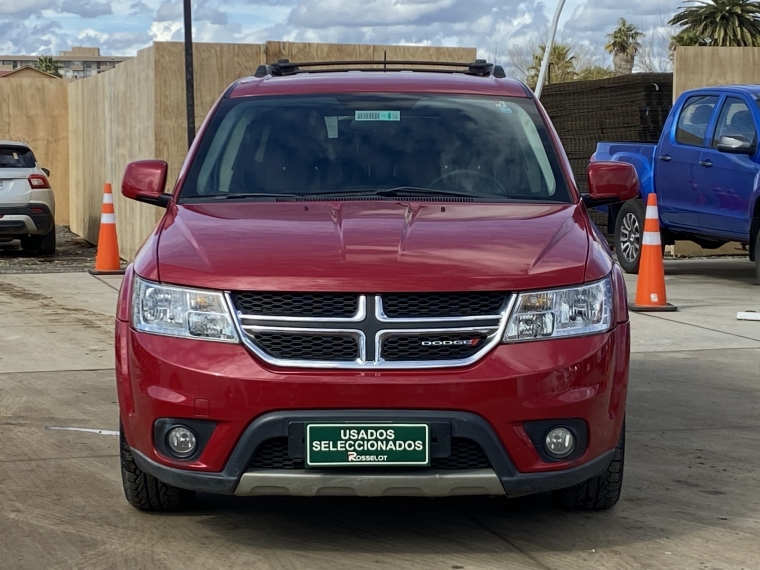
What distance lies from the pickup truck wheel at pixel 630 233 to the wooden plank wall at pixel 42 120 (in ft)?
35.7

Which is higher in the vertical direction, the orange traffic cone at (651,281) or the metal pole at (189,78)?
the metal pole at (189,78)

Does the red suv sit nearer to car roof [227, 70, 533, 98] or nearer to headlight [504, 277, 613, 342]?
headlight [504, 277, 613, 342]

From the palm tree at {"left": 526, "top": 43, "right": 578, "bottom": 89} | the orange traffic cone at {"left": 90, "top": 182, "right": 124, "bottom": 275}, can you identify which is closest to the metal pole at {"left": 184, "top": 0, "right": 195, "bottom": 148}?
the orange traffic cone at {"left": 90, "top": 182, "right": 124, "bottom": 275}

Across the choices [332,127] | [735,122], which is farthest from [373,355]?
[735,122]

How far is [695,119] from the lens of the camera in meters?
13.5

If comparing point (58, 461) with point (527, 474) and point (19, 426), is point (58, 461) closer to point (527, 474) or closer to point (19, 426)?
point (19, 426)

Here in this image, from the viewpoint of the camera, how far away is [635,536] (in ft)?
15.7

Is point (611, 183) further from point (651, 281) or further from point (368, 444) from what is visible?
point (651, 281)

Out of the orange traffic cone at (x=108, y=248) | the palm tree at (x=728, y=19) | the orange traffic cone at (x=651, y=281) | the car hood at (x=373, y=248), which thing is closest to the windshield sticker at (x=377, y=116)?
the car hood at (x=373, y=248)

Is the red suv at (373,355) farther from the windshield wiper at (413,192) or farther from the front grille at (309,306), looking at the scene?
the windshield wiper at (413,192)

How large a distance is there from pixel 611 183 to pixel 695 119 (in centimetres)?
816

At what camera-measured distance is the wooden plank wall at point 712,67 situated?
53.6 feet

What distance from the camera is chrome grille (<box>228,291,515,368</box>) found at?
14.0 ft

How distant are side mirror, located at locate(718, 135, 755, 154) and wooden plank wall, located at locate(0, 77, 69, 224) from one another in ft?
42.3
